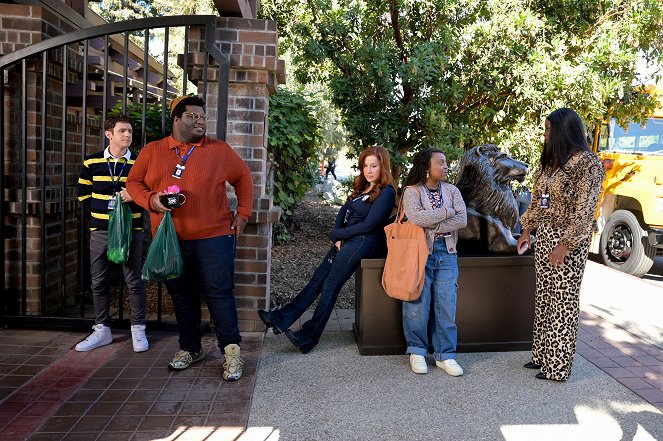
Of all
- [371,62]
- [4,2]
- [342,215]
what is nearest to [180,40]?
[371,62]

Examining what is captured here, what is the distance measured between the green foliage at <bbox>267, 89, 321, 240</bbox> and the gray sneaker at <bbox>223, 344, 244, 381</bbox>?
13.5 ft

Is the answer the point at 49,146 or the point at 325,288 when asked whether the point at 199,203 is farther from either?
the point at 49,146

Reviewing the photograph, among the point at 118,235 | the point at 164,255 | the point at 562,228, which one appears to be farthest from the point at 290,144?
the point at 562,228

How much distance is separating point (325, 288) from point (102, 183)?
1.79 metres

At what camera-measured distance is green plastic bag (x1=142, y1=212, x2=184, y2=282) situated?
11.7 ft

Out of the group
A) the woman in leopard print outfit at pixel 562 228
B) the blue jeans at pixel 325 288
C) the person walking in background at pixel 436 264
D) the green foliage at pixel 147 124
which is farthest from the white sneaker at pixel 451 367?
the green foliage at pixel 147 124

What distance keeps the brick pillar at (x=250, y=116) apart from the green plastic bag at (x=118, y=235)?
90 centimetres

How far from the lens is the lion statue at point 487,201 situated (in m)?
4.39

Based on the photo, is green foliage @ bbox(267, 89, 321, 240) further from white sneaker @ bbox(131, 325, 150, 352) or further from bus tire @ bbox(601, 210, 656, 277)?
bus tire @ bbox(601, 210, 656, 277)

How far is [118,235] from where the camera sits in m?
4.10

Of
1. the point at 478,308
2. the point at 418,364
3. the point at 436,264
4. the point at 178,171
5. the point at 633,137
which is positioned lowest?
the point at 418,364

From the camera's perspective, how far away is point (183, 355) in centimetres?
402

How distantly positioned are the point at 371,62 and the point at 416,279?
5.08m

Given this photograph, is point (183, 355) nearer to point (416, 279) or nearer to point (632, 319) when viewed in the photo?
point (416, 279)
